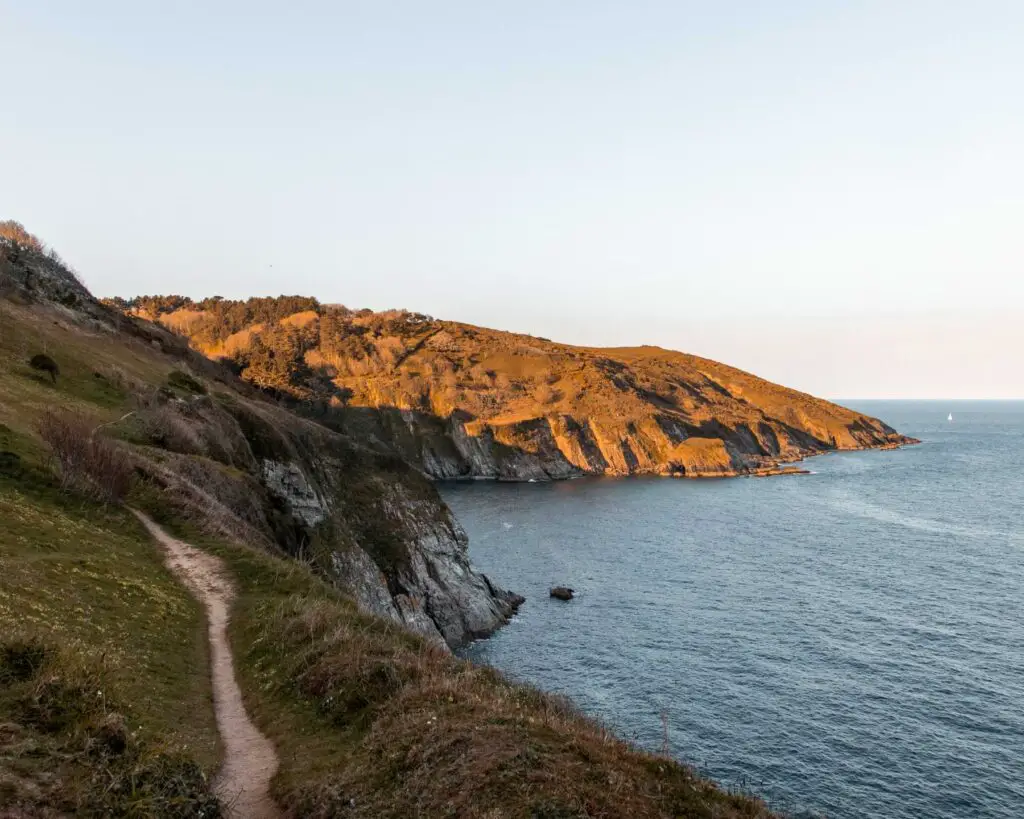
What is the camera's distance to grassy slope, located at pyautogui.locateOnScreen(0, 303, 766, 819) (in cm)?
1005

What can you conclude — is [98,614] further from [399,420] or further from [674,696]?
[399,420]

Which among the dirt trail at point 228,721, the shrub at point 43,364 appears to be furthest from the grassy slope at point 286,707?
the shrub at point 43,364

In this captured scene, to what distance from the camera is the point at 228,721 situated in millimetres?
15031

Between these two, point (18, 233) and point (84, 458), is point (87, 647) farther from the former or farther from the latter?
point (18, 233)

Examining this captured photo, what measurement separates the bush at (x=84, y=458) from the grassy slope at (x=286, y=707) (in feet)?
3.59

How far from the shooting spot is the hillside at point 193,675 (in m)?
10.1

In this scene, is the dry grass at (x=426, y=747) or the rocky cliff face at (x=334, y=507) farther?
the rocky cliff face at (x=334, y=507)

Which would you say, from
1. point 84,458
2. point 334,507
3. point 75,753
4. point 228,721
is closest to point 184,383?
point 334,507

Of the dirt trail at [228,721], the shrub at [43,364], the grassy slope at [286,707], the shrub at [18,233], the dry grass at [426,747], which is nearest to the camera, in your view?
the grassy slope at [286,707]

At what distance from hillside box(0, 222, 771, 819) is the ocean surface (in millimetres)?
23224

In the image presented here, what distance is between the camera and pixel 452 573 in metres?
63.4

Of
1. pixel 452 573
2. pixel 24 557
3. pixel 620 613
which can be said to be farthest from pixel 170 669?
pixel 620 613

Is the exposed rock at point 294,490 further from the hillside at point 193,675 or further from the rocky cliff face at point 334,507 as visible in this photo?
the hillside at point 193,675

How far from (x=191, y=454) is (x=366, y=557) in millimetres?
20052
